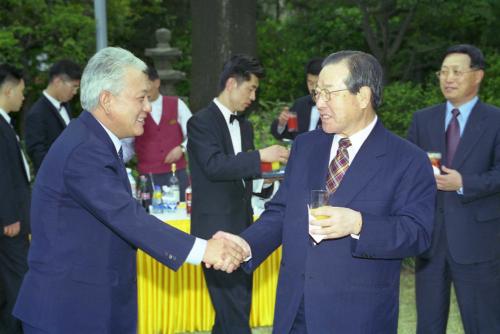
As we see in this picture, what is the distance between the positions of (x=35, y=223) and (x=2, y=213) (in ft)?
7.21

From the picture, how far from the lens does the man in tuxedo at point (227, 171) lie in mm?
4676

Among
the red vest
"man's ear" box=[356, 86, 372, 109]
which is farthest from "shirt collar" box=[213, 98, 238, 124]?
the red vest

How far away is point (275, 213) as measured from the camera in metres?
3.39

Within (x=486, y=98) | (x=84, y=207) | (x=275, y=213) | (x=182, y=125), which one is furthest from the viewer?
(x=486, y=98)

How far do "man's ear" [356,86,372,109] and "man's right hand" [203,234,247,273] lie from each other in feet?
2.84

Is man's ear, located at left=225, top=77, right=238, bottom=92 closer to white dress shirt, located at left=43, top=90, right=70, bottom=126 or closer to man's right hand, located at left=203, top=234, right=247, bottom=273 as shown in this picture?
man's right hand, located at left=203, top=234, right=247, bottom=273

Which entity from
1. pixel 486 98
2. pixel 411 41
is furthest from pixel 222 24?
pixel 411 41

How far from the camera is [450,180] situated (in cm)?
440

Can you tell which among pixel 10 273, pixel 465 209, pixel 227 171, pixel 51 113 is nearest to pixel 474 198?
pixel 465 209

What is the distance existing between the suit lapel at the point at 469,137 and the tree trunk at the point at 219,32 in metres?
4.48

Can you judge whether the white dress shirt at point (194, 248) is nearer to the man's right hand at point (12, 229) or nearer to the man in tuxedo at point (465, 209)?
the man in tuxedo at point (465, 209)

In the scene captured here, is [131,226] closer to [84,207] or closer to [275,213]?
[84,207]

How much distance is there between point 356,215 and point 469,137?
6.64ft

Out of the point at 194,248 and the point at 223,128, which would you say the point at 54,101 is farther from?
the point at 194,248
